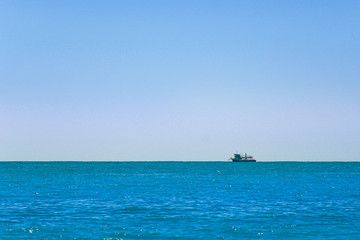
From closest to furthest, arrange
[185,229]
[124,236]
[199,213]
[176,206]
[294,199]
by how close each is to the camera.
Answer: [124,236] → [185,229] → [199,213] → [176,206] → [294,199]

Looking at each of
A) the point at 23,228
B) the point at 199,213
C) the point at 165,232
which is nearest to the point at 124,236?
the point at 165,232

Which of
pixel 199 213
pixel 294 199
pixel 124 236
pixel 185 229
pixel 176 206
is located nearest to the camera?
pixel 124 236

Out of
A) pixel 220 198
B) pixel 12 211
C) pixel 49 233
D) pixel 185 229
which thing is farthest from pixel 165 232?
pixel 220 198

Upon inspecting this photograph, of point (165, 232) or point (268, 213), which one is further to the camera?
point (268, 213)

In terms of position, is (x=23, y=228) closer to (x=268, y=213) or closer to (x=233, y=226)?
(x=233, y=226)

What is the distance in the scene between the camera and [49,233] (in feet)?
91.9

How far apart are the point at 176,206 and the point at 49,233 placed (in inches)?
650

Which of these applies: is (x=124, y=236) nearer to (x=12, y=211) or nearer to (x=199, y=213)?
(x=199, y=213)

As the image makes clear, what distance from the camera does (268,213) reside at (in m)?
37.1

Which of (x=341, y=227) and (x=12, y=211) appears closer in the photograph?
(x=341, y=227)

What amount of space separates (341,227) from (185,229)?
12135 millimetres

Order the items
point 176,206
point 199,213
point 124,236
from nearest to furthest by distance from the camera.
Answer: point 124,236, point 199,213, point 176,206

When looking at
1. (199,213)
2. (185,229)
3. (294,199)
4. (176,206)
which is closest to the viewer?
(185,229)

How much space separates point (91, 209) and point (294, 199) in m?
25.0
